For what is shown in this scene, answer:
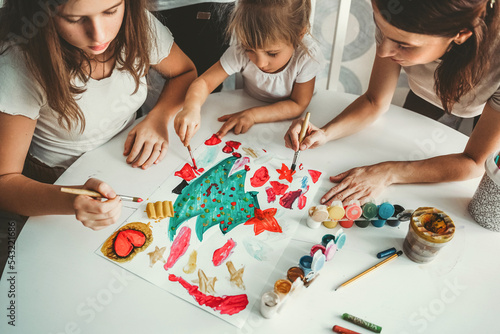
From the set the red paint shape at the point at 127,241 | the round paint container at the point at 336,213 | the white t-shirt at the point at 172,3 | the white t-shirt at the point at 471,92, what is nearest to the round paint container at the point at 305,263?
the round paint container at the point at 336,213

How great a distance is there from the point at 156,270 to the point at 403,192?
0.61m

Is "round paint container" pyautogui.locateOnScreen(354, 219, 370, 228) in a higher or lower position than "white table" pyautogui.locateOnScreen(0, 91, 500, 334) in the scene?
higher

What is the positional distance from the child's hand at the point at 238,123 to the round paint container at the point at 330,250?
1.48 ft

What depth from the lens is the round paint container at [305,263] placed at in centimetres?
80

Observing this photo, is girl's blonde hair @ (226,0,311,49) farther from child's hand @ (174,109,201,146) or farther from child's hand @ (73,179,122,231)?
child's hand @ (73,179,122,231)

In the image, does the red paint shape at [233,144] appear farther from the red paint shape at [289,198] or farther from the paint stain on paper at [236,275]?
the paint stain on paper at [236,275]

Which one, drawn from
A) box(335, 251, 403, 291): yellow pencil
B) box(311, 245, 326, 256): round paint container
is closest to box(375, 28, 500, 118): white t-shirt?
box(335, 251, 403, 291): yellow pencil

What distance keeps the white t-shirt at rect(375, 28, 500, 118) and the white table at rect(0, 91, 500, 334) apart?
0.21m

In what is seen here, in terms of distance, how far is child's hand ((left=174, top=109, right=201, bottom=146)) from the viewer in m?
1.06

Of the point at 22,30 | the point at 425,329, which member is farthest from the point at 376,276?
the point at 22,30

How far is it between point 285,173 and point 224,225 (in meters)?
0.22

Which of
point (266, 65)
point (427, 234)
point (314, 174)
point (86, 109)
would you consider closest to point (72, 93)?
point (86, 109)

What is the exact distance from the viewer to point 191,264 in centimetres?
83

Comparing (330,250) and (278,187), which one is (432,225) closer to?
(330,250)
